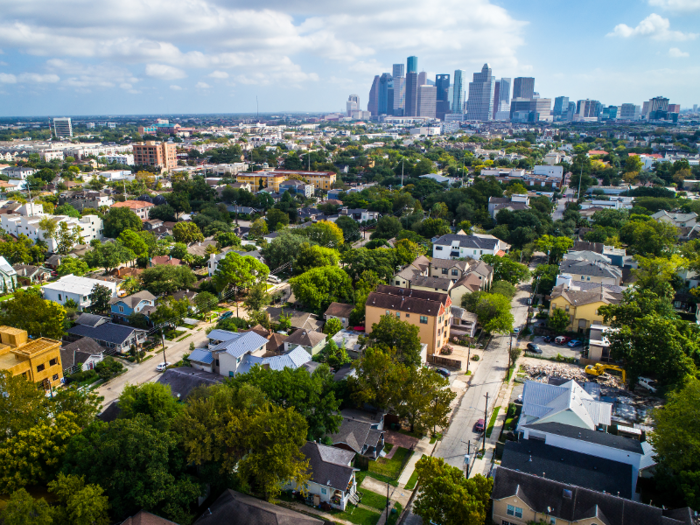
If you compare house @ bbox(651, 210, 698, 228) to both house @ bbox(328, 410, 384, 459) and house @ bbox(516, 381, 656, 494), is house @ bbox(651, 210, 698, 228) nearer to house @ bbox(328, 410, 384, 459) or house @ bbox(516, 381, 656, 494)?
house @ bbox(516, 381, 656, 494)

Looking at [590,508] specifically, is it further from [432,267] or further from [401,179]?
[401,179]

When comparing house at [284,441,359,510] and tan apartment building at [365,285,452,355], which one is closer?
house at [284,441,359,510]

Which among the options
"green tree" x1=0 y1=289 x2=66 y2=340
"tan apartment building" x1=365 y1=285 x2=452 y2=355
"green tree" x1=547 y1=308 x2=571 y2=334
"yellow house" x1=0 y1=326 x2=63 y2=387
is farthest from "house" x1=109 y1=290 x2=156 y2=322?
"green tree" x1=547 y1=308 x2=571 y2=334

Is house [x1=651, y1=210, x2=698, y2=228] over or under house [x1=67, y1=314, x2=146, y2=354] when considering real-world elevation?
over

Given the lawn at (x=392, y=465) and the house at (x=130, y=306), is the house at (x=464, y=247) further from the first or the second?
the lawn at (x=392, y=465)

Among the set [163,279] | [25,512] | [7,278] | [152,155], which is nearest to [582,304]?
[163,279]

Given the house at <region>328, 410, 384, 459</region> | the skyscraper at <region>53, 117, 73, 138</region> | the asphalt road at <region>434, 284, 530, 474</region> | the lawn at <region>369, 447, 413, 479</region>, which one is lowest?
the lawn at <region>369, 447, 413, 479</region>

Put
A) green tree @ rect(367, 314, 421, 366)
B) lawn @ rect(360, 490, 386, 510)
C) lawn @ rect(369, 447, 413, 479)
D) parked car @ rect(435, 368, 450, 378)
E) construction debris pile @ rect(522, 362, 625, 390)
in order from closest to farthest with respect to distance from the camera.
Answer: lawn @ rect(360, 490, 386, 510), lawn @ rect(369, 447, 413, 479), green tree @ rect(367, 314, 421, 366), construction debris pile @ rect(522, 362, 625, 390), parked car @ rect(435, 368, 450, 378)
